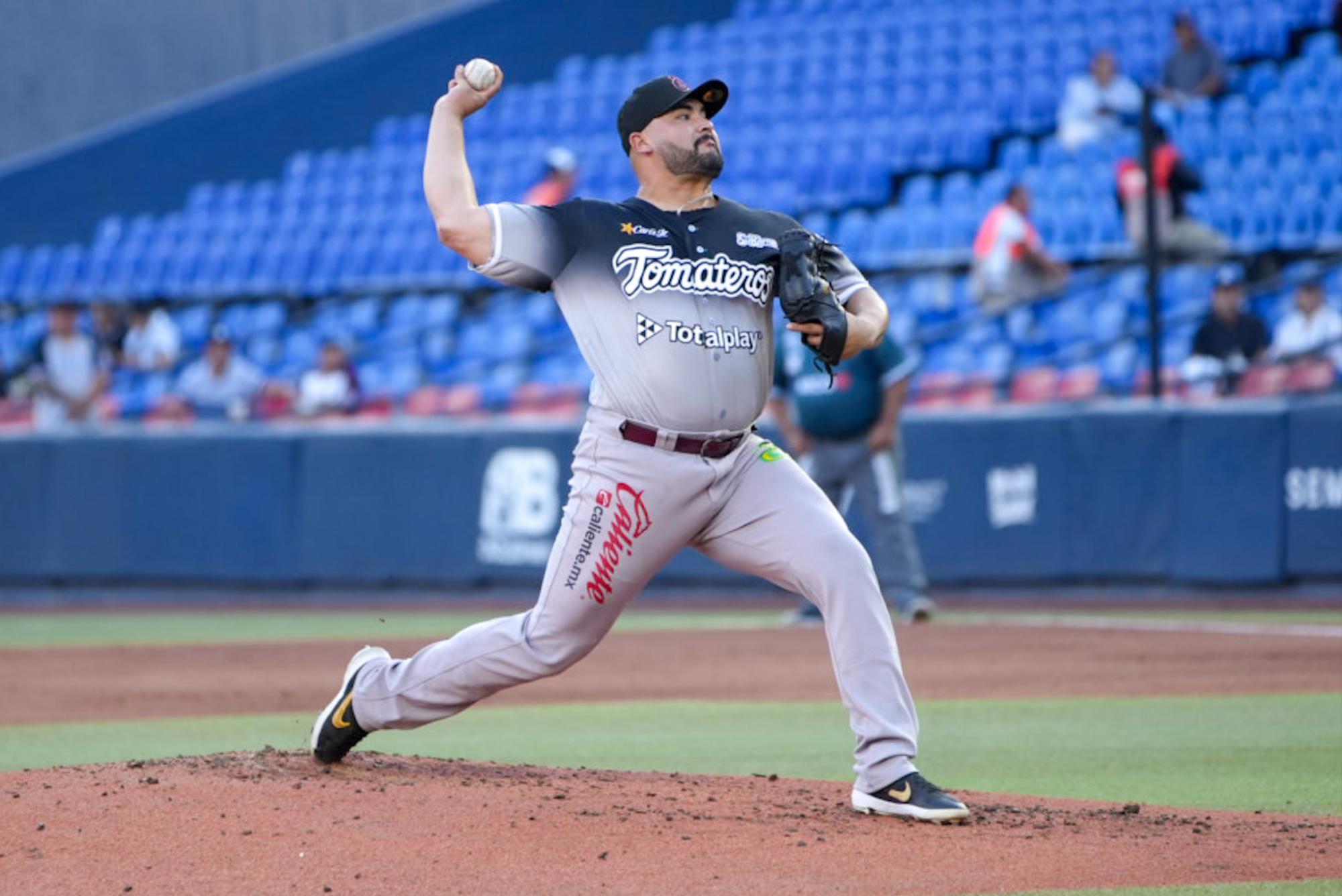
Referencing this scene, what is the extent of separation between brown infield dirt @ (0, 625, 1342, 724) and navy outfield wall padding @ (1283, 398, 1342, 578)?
6.72ft

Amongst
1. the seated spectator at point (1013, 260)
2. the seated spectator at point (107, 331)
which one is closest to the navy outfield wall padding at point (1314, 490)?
the seated spectator at point (1013, 260)


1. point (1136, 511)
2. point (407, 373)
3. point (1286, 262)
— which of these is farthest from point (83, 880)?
point (407, 373)

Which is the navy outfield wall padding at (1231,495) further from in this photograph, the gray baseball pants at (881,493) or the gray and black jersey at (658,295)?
the gray and black jersey at (658,295)

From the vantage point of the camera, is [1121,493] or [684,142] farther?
[1121,493]

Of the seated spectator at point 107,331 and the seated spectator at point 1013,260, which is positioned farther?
the seated spectator at point 107,331

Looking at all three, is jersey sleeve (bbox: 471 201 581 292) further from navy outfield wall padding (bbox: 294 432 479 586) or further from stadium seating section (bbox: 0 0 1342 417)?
navy outfield wall padding (bbox: 294 432 479 586)

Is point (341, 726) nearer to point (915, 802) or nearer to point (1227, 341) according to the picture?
point (915, 802)

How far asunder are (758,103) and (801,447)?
10.8 metres

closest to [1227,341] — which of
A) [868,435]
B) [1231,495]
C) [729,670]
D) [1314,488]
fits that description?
[1231,495]

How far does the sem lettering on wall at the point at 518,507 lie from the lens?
577 inches

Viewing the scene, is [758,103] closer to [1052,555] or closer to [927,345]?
[927,345]

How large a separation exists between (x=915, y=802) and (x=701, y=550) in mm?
924

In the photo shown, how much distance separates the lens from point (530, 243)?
16.8ft

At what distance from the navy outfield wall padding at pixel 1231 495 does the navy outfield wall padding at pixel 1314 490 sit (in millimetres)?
67
